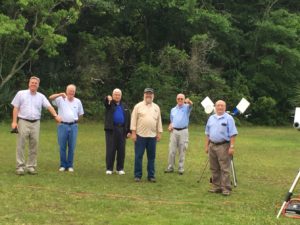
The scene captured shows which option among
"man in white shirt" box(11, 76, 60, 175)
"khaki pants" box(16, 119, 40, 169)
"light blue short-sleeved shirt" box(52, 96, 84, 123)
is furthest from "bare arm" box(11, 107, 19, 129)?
"light blue short-sleeved shirt" box(52, 96, 84, 123)

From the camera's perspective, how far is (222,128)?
988 centimetres

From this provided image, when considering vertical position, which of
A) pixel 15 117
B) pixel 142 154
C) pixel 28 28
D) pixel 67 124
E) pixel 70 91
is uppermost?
pixel 28 28

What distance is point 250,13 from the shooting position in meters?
36.8

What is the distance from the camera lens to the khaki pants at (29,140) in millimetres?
10969

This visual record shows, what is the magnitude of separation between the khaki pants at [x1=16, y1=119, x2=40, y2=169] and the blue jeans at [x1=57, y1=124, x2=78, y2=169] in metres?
0.73

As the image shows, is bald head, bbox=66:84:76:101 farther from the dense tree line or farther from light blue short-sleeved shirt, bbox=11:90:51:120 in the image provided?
the dense tree line

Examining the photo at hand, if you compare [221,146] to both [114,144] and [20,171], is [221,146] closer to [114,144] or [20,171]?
[114,144]

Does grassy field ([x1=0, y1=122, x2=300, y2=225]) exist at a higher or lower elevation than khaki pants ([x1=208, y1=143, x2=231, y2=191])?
lower

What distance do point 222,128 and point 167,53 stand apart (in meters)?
22.4

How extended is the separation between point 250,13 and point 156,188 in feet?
93.5

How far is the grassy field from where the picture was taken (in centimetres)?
755

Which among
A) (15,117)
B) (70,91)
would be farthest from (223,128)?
(15,117)

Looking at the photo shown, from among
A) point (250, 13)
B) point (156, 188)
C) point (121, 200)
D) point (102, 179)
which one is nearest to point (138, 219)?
point (121, 200)

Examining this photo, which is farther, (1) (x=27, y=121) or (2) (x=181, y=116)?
(2) (x=181, y=116)
